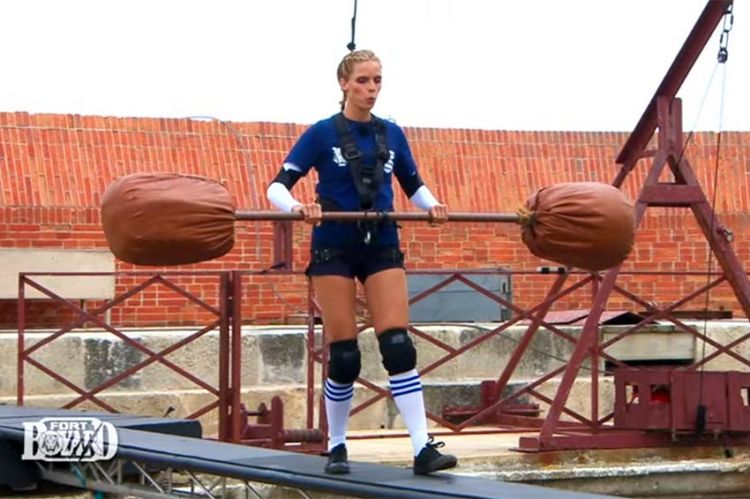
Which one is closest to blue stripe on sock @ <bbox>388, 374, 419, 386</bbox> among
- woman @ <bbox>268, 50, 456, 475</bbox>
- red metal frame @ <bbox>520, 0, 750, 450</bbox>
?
woman @ <bbox>268, 50, 456, 475</bbox>

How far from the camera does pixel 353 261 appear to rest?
8539 millimetres

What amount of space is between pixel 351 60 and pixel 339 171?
20.8 inches

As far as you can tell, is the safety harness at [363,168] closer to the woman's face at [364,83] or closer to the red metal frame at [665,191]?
the woman's face at [364,83]

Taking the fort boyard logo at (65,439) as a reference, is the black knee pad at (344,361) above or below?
above

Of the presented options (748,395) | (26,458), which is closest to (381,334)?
(26,458)

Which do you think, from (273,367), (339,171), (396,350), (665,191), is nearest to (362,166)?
(339,171)

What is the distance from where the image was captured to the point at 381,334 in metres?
8.48

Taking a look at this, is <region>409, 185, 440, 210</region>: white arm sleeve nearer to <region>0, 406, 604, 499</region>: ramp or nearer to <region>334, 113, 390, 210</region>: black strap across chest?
<region>334, 113, 390, 210</region>: black strap across chest

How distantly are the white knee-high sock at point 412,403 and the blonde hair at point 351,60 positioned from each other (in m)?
1.45

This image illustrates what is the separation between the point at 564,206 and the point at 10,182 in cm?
785

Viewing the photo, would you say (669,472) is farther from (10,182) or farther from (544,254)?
(10,182)

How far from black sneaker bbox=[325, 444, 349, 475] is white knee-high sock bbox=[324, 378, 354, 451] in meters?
0.03

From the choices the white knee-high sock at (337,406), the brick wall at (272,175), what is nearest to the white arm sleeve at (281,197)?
the white knee-high sock at (337,406)

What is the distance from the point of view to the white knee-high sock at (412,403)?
848 cm
